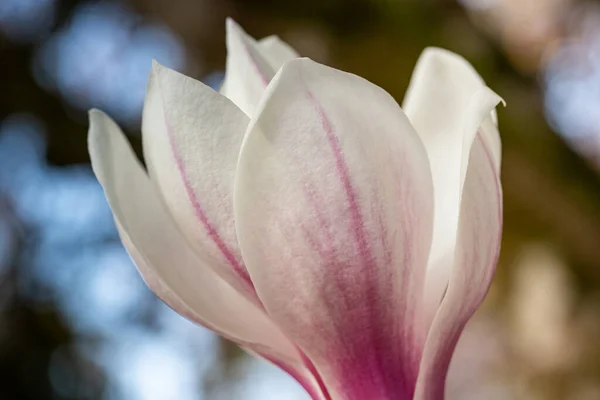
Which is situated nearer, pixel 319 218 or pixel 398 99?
pixel 319 218

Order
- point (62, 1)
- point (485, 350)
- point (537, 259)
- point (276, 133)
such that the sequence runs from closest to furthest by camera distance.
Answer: point (276, 133) < point (537, 259) < point (62, 1) < point (485, 350)

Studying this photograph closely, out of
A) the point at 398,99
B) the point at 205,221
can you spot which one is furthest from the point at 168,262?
the point at 398,99

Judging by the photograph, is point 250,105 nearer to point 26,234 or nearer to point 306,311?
point 306,311

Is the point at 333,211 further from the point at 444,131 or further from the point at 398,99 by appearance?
the point at 398,99

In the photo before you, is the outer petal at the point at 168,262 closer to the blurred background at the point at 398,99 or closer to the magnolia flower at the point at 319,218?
the magnolia flower at the point at 319,218

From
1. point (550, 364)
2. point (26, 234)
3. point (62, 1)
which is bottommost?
point (26, 234)

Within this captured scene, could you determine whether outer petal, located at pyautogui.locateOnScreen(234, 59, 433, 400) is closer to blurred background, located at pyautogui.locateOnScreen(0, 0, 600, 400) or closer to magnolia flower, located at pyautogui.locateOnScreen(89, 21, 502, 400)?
magnolia flower, located at pyautogui.locateOnScreen(89, 21, 502, 400)

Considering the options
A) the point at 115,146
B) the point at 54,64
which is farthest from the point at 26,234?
the point at 115,146
